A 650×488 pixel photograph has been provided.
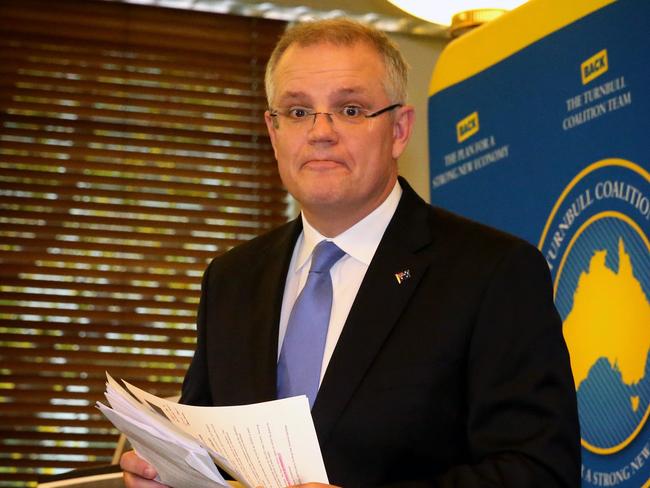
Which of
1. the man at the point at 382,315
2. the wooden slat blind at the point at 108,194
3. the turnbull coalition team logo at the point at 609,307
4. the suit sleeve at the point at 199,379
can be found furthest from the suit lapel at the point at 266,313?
the wooden slat blind at the point at 108,194

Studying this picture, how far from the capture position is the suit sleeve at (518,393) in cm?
164

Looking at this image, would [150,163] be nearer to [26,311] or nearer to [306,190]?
[26,311]

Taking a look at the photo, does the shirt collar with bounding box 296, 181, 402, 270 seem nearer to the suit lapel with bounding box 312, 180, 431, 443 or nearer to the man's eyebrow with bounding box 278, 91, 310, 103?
the suit lapel with bounding box 312, 180, 431, 443

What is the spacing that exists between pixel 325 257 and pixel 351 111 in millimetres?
273

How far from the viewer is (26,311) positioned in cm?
Result: 446

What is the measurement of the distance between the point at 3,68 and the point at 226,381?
3.00 m

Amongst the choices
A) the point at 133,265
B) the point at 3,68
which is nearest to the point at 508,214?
the point at 133,265

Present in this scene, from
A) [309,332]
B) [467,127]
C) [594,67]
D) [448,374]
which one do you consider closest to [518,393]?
[448,374]

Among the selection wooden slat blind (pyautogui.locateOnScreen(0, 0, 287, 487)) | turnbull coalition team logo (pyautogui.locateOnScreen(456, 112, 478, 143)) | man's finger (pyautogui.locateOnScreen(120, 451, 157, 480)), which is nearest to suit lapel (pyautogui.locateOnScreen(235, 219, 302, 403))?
man's finger (pyautogui.locateOnScreen(120, 451, 157, 480))

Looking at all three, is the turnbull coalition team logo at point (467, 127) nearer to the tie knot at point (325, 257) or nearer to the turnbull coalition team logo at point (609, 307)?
A: the turnbull coalition team logo at point (609, 307)

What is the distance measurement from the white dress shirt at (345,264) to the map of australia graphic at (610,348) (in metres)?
0.65

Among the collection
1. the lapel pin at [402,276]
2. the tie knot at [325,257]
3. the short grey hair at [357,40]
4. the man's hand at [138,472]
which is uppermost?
the short grey hair at [357,40]

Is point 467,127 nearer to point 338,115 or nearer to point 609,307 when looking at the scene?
point 609,307

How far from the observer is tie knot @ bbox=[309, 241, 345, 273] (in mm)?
2004
